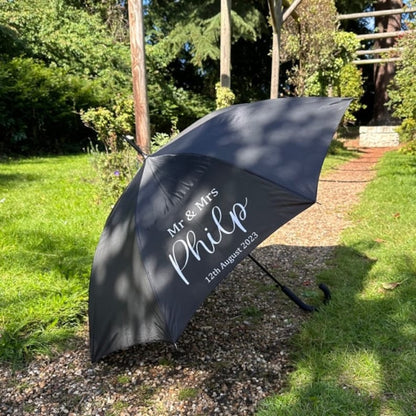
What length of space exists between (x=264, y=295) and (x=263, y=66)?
18.9 meters

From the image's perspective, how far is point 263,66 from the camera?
20109 mm

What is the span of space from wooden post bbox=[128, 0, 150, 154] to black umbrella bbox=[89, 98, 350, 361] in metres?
4.27

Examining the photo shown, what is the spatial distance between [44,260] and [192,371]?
6.67ft

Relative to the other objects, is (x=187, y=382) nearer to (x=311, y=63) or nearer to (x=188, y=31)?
(x=311, y=63)

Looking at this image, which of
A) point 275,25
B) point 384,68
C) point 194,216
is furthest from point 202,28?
point 194,216

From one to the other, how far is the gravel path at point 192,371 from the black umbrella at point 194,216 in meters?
0.39

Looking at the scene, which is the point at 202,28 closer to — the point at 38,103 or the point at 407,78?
the point at 38,103

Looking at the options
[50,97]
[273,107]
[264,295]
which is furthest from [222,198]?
Answer: [50,97]

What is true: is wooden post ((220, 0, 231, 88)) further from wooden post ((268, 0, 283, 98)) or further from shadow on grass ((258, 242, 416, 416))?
shadow on grass ((258, 242, 416, 416))

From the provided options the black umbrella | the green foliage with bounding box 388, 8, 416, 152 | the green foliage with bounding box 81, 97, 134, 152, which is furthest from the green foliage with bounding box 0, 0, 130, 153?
the black umbrella

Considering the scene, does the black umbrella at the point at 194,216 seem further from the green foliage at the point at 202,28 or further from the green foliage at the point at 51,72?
the green foliage at the point at 202,28

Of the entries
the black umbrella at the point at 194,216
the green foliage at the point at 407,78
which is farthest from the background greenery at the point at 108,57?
the black umbrella at the point at 194,216

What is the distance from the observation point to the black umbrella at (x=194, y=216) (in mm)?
1688

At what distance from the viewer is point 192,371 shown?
7.63 feet
